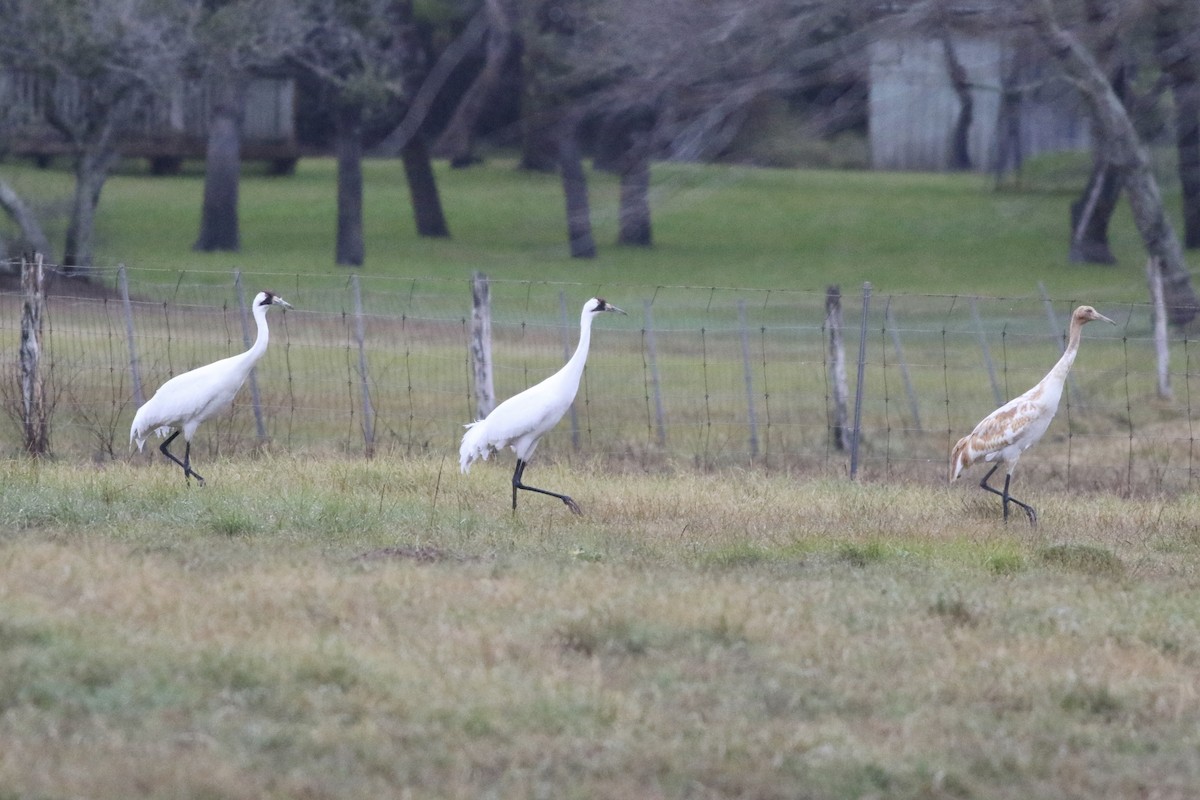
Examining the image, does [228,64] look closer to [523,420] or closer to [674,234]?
[674,234]

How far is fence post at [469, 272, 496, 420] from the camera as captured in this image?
47.1 feet

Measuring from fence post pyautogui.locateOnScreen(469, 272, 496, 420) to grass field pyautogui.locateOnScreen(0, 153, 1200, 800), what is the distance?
6.58ft

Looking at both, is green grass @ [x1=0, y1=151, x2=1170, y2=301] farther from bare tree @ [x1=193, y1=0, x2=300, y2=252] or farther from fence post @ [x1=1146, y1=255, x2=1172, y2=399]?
fence post @ [x1=1146, y1=255, x2=1172, y2=399]

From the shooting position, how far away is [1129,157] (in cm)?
2133

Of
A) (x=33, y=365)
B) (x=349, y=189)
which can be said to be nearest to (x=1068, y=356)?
(x=33, y=365)

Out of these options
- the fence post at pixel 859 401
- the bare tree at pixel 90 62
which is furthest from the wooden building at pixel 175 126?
the fence post at pixel 859 401

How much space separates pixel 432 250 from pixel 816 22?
75.3 feet

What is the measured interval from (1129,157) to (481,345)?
426 inches

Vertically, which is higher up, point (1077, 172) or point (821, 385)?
point (1077, 172)

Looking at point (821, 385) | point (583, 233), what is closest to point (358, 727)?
point (821, 385)

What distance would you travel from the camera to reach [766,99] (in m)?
21.0

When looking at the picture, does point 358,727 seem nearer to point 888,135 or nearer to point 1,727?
point 1,727

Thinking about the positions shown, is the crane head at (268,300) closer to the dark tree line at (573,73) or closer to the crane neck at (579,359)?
the crane neck at (579,359)

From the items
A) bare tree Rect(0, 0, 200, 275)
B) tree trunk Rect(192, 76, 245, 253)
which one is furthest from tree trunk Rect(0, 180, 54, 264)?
tree trunk Rect(192, 76, 245, 253)
